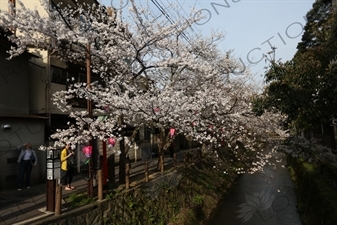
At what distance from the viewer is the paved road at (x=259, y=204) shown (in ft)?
40.5

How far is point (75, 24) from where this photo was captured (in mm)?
9320

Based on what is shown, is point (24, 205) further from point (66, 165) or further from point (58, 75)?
point (58, 75)

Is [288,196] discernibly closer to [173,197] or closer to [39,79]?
[173,197]

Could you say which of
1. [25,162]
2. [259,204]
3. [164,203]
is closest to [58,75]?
[25,162]

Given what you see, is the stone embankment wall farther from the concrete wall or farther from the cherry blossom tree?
the concrete wall

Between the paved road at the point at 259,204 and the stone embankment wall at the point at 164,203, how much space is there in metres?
0.75

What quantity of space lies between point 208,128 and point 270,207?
6498 mm

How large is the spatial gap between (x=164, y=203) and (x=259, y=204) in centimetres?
656

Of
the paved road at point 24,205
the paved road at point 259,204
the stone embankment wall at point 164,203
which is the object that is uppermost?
the paved road at point 24,205

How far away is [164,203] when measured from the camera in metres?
10.9

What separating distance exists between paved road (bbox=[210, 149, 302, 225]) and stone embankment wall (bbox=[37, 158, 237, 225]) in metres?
0.75

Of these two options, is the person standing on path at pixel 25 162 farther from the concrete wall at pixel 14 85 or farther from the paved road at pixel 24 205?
the concrete wall at pixel 14 85

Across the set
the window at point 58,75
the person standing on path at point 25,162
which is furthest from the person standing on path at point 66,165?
the window at point 58,75

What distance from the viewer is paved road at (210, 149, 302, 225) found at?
1234cm
